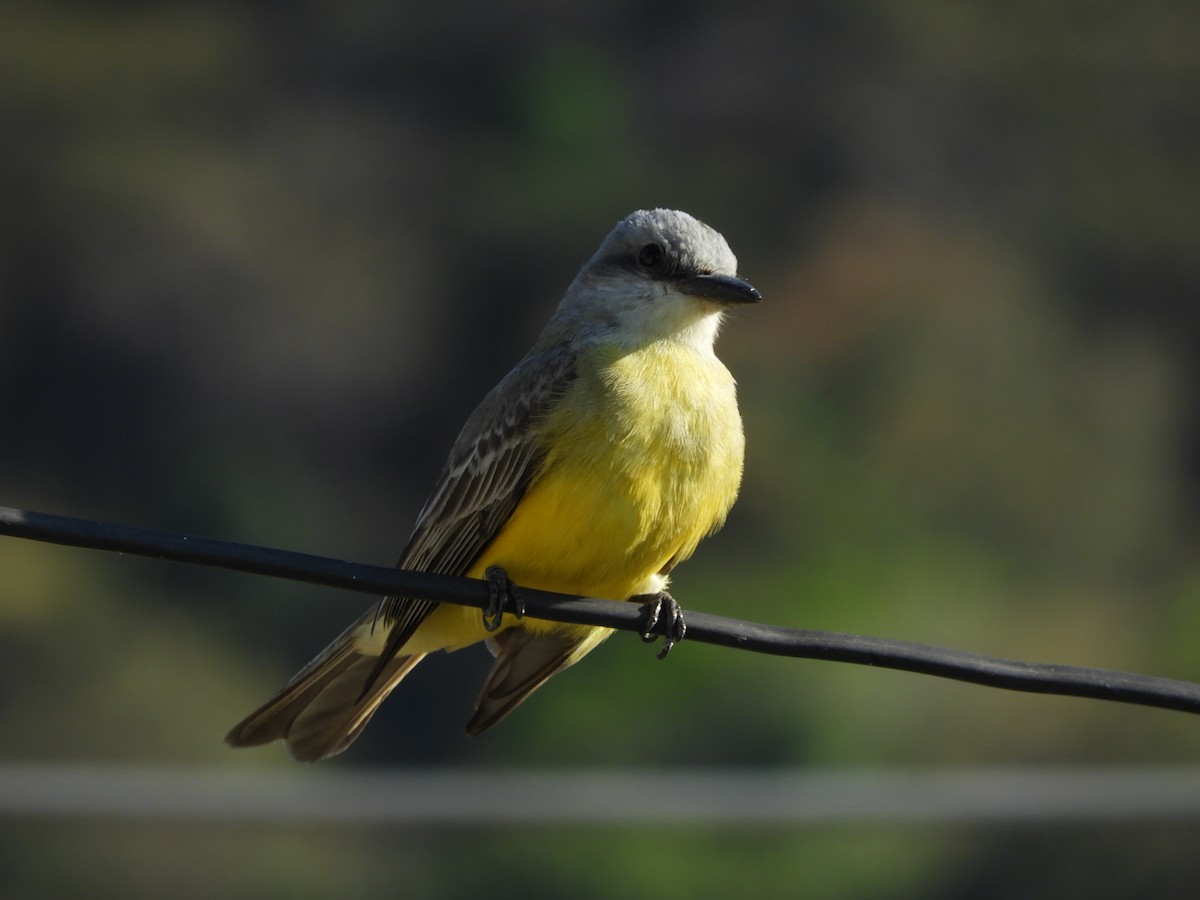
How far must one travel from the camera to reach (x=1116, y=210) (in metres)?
12.8

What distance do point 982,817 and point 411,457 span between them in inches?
168

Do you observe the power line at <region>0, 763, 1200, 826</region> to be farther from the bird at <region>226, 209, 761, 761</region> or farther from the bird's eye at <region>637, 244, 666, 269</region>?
the bird's eye at <region>637, 244, 666, 269</region>


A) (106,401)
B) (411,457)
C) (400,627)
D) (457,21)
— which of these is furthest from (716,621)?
(457,21)

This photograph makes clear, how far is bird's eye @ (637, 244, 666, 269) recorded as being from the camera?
11.5ft

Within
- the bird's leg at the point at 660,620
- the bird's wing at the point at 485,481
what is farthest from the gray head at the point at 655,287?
the bird's leg at the point at 660,620

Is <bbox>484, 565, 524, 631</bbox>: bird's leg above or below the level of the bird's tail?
above

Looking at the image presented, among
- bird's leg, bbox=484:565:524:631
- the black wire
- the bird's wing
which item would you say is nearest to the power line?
the bird's wing

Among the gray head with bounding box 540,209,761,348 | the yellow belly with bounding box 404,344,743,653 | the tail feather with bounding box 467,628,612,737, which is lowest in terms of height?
the tail feather with bounding box 467,628,612,737

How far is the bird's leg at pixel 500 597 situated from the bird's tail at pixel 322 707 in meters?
0.37

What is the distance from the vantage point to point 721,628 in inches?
87.0

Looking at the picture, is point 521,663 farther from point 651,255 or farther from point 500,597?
point 651,255

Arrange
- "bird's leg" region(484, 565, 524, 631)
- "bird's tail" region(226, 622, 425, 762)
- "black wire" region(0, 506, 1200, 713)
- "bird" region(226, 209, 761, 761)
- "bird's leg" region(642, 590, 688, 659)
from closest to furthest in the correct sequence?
"black wire" region(0, 506, 1200, 713) < "bird's leg" region(484, 565, 524, 631) < "bird's leg" region(642, 590, 688, 659) < "bird" region(226, 209, 761, 761) < "bird's tail" region(226, 622, 425, 762)

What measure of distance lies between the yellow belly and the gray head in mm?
154

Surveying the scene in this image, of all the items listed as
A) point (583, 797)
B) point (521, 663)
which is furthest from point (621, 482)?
point (583, 797)
